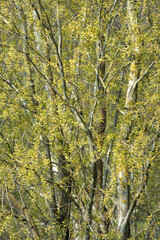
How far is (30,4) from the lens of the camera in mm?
6930

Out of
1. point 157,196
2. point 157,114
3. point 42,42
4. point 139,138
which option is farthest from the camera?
point 157,196

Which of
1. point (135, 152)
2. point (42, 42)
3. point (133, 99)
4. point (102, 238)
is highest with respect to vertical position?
point (42, 42)

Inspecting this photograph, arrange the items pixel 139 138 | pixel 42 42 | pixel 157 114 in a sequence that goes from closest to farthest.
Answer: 1. pixel 139 138
2. pixel 157 114
3. pixel 42 42

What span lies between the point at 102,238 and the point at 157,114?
123 inches

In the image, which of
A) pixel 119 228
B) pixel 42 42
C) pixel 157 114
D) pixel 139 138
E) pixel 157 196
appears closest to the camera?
pixel 139 138

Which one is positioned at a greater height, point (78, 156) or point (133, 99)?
point (133, 99)

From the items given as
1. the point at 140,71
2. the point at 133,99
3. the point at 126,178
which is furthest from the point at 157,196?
the point at 140,71

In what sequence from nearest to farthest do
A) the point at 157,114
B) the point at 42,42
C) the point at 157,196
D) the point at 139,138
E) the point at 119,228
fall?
the point at 139,138
the point at 157,114
the point at 119,228
the point at 42,42
the point at 157,196

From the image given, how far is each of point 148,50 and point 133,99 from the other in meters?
1.63

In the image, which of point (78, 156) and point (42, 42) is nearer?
point (78, 156)

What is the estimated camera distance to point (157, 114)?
20.5 feet

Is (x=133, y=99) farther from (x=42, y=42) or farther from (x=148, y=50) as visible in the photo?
(x=42, y=42)

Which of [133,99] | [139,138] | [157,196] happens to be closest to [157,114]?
[139,138]

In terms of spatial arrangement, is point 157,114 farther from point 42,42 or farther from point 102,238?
point 42,42
